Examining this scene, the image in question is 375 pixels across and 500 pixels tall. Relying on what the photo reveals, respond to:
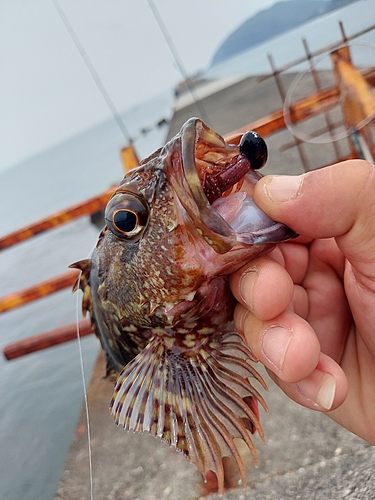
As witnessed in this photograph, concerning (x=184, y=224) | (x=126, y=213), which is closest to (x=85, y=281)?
(x=126, y=213)

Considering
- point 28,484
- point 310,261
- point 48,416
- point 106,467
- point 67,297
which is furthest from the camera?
point 67,297

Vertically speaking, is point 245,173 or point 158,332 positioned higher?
point 245,173

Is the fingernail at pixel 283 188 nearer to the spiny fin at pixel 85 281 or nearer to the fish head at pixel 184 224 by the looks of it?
the fish head at pixel 184 224

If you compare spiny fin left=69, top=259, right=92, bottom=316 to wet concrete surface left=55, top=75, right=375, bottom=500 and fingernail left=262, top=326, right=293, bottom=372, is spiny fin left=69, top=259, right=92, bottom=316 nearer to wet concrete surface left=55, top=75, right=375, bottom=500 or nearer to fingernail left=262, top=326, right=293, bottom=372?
fingernail left=262, top=326, right=293, bottom=372

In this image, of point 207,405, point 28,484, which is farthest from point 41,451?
point 207,405

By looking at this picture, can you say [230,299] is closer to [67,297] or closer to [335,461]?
[335,461]

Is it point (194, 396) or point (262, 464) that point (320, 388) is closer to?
point (194, 396)

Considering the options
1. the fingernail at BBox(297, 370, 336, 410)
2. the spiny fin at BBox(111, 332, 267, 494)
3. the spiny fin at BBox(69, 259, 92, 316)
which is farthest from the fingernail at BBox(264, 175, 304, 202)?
the spiny fin at BBox(69, 259, 92, 316)
